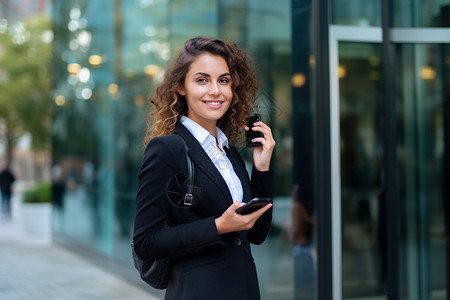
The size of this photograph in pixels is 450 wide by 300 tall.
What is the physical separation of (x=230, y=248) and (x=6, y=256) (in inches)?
447

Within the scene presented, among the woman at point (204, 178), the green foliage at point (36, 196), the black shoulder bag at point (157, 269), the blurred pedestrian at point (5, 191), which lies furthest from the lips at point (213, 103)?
the blurred pedestrian at point (5, 191)

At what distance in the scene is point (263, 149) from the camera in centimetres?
229

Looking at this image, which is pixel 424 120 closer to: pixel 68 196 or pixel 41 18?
pixel 68 196

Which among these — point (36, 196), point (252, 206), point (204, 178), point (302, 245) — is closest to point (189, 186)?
point (204, 178)

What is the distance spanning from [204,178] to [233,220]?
0.19 m

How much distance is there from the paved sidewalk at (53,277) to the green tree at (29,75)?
19.4 m

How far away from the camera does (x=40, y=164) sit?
6216 cm

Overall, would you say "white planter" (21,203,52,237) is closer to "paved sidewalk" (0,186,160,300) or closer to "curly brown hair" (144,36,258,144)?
"paved sidewalk" (0,186,160,300)

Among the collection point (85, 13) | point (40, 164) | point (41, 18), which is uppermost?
point (41, 18)

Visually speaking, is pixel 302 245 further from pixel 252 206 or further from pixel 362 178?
pixel 252 206

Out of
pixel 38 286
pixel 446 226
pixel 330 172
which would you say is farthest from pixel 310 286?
pixel 38 286

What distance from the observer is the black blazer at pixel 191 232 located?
1984 mm

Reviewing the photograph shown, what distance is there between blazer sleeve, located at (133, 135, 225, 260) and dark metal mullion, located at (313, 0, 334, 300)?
10.7ft

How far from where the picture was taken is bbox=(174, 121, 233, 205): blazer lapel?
2098mm
